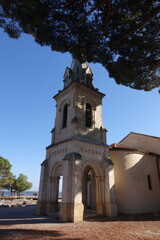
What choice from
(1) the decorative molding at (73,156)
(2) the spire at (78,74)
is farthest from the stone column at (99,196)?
(2) the spire at (78,74)

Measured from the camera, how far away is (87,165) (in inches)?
572

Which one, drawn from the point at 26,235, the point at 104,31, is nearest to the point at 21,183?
the point at 26,235

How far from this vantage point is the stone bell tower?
39.6 ft

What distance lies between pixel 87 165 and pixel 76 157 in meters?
2.45

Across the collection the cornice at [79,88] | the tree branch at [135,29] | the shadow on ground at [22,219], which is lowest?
the shadow on ground at [22,219]

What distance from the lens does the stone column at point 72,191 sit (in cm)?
1127

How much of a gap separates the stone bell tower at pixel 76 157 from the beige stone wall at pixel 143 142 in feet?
29.5

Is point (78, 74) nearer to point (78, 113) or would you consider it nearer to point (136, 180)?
point (78, 113)

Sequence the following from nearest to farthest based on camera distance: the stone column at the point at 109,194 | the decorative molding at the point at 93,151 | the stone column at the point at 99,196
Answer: the stone column at the point at 109,194 → the stone column at the point at 99,196 → the decorative molding at the point at 93,151

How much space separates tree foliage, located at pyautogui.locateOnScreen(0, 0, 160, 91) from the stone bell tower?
6.14m

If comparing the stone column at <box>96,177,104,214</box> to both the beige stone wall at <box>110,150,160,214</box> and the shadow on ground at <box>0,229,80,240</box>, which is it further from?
the shadow on ground at <box>0,229,80,240</box>

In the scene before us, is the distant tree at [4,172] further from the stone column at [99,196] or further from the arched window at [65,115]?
the stone column at [99,196]

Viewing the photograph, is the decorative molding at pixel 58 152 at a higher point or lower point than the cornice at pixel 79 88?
lower

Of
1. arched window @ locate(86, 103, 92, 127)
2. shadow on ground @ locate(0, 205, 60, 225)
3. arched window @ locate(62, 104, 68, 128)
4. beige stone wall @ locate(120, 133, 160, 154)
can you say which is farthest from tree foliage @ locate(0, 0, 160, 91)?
beige stone wall @ locate(120, 133, 160, 154)
